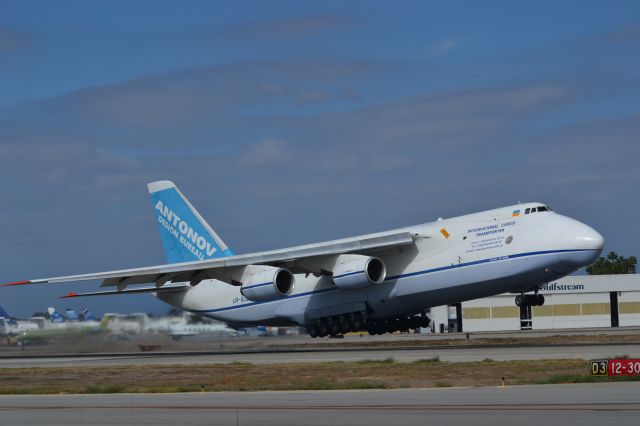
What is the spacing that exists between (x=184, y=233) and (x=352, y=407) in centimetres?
2930

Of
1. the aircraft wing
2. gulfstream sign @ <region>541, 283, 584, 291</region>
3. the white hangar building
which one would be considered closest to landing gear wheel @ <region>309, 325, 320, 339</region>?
the aircraft wing

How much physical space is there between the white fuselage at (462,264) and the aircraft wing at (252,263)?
714mm

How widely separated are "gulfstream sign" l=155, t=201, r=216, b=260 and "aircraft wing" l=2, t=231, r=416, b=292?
12.4ft

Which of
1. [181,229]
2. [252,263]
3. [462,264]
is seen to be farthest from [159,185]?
[462,264]

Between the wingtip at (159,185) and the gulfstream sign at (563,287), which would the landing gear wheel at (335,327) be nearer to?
the wingtip at (159,185)

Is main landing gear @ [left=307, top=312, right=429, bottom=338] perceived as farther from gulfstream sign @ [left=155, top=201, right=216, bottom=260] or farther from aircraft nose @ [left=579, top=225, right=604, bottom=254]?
aircraft nose @ [left=579, top=225, right=604, bottom=254]

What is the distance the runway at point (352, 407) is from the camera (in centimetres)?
1329

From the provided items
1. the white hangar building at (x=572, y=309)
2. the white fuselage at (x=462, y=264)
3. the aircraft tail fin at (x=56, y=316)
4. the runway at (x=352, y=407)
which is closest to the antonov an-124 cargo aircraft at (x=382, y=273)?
the white fuselage at (x=462, y=264)

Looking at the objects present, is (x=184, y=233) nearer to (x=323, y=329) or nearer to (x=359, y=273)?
(x=323, y=329)

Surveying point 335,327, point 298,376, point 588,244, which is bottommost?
point 298,376

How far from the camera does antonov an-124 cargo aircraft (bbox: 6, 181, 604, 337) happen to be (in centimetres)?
3334

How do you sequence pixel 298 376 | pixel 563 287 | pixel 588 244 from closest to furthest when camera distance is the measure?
pixel 298 376
pixel 588 244
pixel 563 287

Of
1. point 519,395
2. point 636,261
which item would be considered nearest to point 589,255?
point 519,395

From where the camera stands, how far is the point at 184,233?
43.8 m
